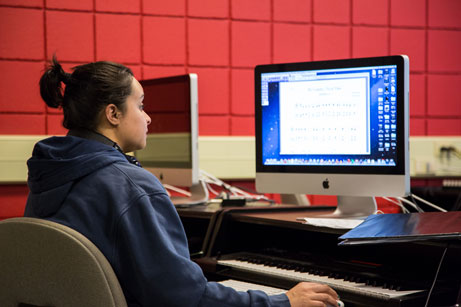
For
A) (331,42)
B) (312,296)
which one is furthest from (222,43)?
(312,296)

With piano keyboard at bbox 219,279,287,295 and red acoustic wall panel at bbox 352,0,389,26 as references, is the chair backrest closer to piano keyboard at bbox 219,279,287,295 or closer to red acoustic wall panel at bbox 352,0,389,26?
piano keyboard at bbox 219,279,287,295

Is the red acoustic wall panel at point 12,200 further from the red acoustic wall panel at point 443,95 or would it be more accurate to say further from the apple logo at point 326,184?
the red acoustic wall panel at point 443,95

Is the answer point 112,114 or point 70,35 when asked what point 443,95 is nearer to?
point 70,35

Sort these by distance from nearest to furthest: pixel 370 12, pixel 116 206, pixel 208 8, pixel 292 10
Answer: pixel 116 206, pixel 208 8, pixel 292 10, pixel 370 12

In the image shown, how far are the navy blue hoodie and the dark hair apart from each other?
0.32ft

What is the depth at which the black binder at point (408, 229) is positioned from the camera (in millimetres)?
1152

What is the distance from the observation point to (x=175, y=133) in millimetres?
2566

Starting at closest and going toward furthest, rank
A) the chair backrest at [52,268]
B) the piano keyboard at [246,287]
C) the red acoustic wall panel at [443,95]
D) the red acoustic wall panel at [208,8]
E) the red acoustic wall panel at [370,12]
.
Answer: the chair backrest at [52,268]
the piano keyboard at [246,287]
the red acoustic wall panel at [208,8]
the red acoustic wall panel at [370,12]
the red acoustic wall panel at [443,95]

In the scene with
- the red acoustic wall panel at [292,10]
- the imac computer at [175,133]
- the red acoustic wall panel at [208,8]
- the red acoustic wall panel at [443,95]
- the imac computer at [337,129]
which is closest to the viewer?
the imac computer at [337,129]

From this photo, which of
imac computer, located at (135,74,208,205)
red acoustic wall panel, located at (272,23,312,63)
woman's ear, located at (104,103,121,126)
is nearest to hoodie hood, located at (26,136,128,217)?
woman's ear, located at (104,103,121,126)

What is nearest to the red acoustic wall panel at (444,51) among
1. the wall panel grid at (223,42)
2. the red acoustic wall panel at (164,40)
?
the wall panel grid at (223,42)

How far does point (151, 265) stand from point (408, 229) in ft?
1.73

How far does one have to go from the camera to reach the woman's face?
144cm

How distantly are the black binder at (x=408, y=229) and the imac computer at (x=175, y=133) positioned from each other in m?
1.15
